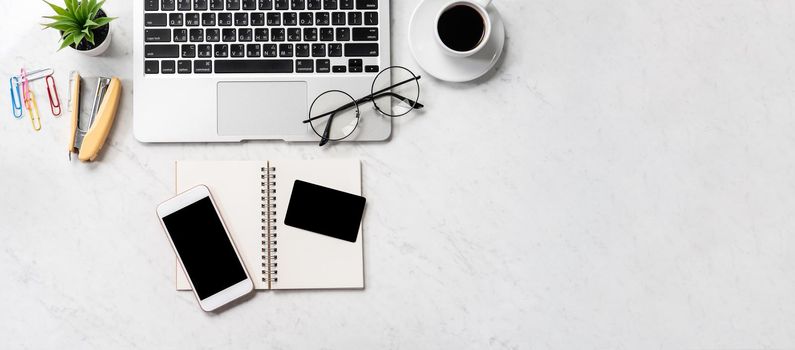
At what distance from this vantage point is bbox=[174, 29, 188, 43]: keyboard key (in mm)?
926

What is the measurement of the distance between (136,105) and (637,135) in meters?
0.80

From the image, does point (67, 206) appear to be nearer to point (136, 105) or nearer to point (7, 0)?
point (136, 105)

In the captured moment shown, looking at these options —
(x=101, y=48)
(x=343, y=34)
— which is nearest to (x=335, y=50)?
(x=343, y=34)

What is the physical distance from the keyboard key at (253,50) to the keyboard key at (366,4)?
169mm

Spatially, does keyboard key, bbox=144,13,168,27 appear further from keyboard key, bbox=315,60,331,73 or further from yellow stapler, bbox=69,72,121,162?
keyboard key, bbox=315,60,331,73

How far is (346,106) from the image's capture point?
3.05ft

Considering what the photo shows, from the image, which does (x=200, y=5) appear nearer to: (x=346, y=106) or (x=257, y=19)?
(x=257, y=19)

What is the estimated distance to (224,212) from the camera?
94cm

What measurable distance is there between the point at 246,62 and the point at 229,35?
0.05 m

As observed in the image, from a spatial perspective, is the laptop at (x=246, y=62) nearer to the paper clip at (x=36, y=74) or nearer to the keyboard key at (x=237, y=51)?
the keyboard key at (x=237, y=51)

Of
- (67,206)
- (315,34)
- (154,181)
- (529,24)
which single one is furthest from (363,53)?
(67,206)

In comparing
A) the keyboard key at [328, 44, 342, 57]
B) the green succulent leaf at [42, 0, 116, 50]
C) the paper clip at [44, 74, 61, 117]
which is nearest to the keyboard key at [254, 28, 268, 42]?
the keyboard key at [328, 44, 342, 57]

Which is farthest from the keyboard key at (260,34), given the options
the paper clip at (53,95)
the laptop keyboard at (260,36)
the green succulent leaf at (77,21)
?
the paper clip at (53,95)

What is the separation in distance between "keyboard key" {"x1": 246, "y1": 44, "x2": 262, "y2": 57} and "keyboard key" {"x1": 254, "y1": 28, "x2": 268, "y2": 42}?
0.01 meters
